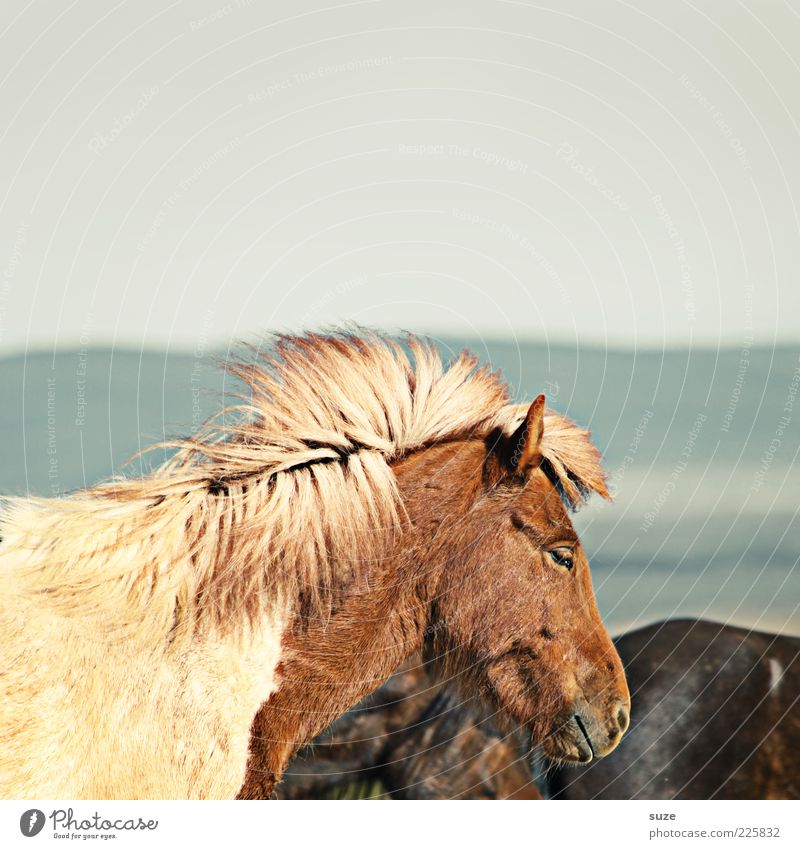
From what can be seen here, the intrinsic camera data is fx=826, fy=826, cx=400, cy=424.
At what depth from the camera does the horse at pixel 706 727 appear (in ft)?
10.5

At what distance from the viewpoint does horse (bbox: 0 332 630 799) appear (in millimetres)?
1648

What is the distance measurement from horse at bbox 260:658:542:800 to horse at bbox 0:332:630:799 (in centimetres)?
136

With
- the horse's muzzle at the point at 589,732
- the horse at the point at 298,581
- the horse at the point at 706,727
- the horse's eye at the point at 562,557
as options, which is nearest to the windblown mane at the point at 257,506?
the horse at the point at 298,581

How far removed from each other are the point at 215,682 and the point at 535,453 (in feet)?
2.74

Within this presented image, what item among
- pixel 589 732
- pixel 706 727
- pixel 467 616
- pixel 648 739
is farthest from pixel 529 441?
pixel 706 727

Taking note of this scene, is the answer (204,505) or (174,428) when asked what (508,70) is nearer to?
(174,428)

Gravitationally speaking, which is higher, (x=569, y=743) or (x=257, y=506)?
(x=257, y=506)

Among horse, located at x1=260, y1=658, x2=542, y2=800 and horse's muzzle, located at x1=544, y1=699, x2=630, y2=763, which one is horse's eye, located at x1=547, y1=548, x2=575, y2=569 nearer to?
horse's muzzle, located at x1=544, y1=699, x2=630, y2=763

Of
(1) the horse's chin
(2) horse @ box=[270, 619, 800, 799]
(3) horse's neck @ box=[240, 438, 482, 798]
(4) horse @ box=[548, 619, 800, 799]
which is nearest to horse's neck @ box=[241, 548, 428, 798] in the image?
(3) horse's neck @ box=[240, 438, 482, 798]

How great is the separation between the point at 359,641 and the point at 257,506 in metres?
0.38

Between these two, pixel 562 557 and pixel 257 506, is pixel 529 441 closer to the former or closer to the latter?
pixel 562 557

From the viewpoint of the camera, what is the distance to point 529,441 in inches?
71.1

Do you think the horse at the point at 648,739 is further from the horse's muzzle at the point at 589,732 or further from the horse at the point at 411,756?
the horse's muzzle at the point at 589,732

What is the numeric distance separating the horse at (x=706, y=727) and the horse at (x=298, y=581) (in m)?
1.37
